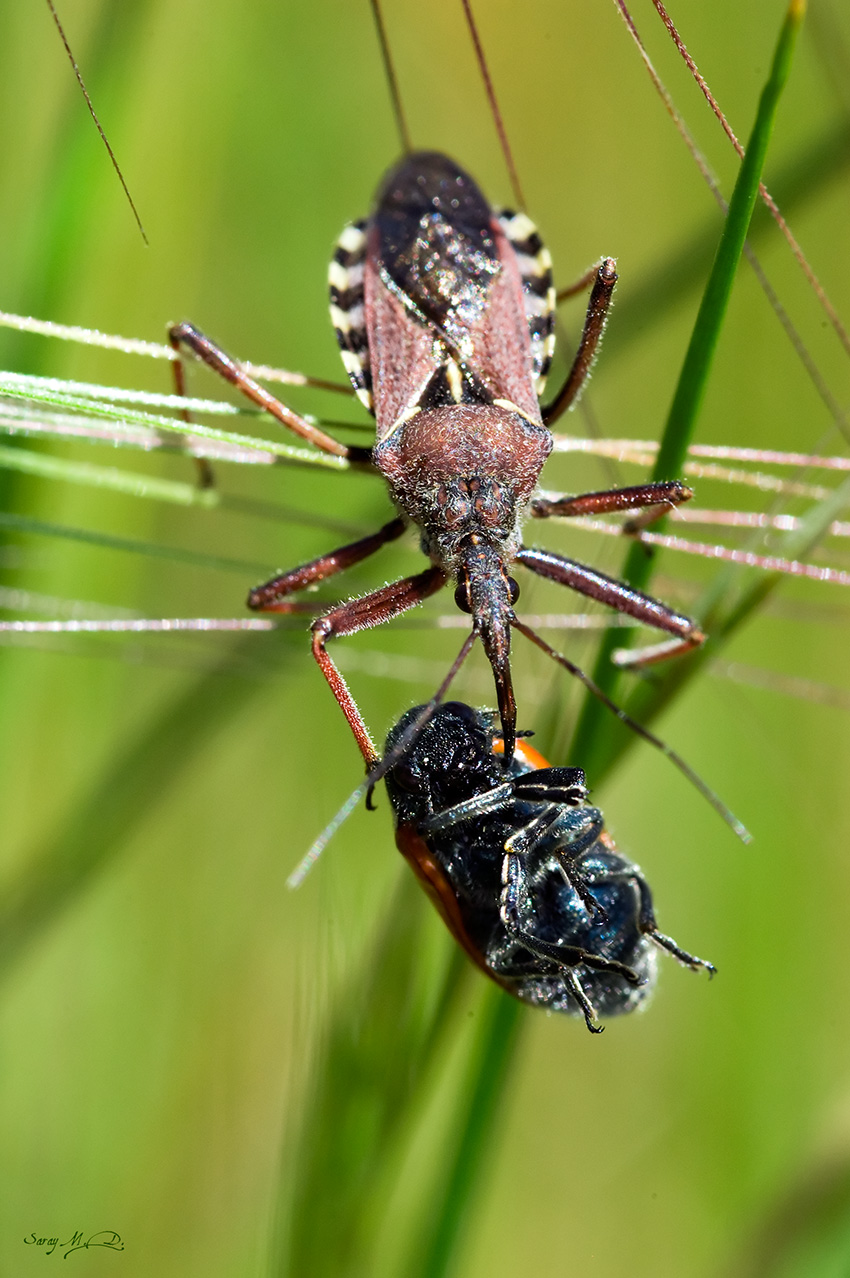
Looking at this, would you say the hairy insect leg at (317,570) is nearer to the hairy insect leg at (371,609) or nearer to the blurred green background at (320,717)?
the blurred green background at (320,717)

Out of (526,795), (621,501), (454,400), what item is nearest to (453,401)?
(454,400)

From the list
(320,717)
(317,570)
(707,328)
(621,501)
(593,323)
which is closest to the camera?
(707,328)

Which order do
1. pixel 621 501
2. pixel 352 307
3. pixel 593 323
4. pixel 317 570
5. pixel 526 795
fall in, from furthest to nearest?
pixel 352 307 → pixel 317 570 → pixel 593 323 → pixel 621 501 → pixel 526 795

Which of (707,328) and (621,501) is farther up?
(707,328)

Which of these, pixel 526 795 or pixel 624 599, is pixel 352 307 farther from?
pixel 526 795

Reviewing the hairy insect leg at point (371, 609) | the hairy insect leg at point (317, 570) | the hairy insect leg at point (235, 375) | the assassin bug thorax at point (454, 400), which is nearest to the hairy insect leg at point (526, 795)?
the assassin bug thorax at point (454, 400)

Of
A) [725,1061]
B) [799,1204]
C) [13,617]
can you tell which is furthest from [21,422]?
[725,1061]
